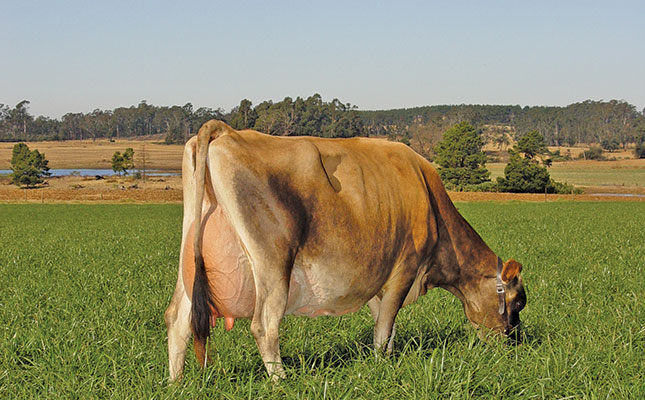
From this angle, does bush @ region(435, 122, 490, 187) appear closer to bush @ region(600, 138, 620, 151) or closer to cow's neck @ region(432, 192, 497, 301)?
cow's neck @ region(432, 192, 497, 301)

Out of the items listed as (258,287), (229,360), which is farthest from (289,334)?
(258,287)

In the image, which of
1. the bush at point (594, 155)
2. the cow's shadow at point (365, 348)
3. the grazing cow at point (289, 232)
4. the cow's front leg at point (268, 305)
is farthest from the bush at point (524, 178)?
the cow's front leg at point (268, 305)

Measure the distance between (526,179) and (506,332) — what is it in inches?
2944

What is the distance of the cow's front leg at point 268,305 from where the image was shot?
4.78 metres

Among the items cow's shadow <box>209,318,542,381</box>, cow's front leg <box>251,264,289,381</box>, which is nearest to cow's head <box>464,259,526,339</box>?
cow's shadow <box>209,318,542,381</box>

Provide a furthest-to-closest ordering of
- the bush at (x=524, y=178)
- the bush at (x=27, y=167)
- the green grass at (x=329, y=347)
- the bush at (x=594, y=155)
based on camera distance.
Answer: the bush at (x=594, y=155) < the bush at (x=27, y=167) < the bush at (x=524, y=178) < the green grass at (x=329, y=347)

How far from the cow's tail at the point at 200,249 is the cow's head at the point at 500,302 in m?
3.04

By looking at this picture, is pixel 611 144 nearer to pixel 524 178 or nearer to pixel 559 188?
pixel 524 178

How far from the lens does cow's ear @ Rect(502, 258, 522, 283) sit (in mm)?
6488

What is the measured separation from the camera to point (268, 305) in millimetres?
4809

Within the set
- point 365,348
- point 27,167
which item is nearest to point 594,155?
point 27,167

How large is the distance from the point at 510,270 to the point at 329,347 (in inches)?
77.8

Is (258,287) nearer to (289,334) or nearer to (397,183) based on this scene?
(397,183)

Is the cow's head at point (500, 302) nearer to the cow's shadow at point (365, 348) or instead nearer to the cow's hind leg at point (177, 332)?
the cow's shadow at point (365, 348)
